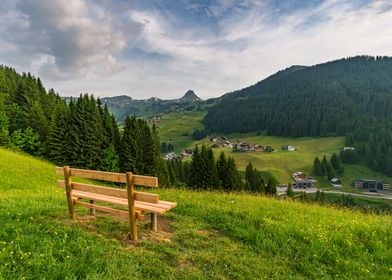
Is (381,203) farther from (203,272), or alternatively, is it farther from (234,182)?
(203,272)

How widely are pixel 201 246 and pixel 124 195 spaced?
2.72m

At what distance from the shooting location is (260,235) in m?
9.66

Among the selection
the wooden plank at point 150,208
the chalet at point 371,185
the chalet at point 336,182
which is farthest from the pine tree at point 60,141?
the chalet at point 371,185

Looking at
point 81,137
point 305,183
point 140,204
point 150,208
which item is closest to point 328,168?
point 305,183

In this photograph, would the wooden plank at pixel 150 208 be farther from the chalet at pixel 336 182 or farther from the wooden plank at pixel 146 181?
the chalet at pixel 336 182

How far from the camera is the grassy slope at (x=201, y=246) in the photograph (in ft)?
22.1

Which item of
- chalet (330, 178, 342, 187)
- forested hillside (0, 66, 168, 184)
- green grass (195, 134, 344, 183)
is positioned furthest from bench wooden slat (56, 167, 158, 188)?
chalet (330, 178, 342, 187)

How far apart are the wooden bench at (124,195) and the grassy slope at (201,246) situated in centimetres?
59

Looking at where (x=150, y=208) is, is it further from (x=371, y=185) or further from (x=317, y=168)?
(x=317, y=168)

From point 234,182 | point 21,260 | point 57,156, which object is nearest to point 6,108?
point 57,156

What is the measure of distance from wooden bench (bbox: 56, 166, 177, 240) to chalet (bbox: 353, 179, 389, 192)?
537ft

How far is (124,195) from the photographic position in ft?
28.3

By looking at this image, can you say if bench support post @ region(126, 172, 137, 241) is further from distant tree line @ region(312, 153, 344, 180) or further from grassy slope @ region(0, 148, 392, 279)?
distant tree line @ region(312, 153, 344, 180)

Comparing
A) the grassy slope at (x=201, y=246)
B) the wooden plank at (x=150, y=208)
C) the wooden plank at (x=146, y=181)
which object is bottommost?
the grassy slope at (x=201, y=246)
